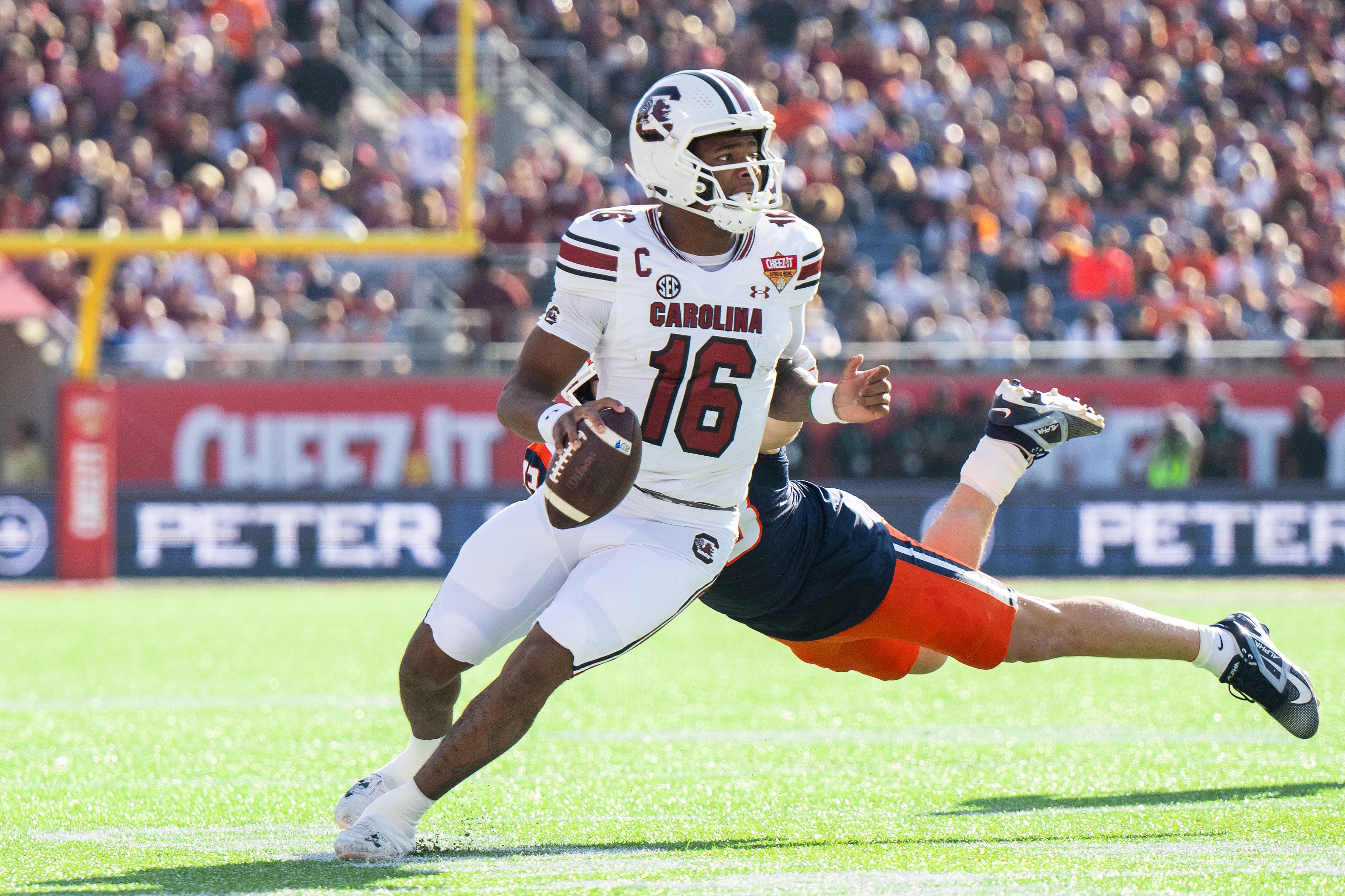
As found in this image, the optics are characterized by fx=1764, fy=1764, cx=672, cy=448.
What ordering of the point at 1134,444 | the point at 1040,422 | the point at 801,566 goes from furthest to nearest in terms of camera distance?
the point at 1134,444 → the point at 1040,422 → the point at 801,566

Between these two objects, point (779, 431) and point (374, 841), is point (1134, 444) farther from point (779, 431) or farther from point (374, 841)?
point (374, 841)

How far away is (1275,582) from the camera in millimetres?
13008

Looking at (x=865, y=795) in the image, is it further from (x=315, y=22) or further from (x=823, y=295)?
(x=315, y=22)

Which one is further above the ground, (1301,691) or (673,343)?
(673,343)

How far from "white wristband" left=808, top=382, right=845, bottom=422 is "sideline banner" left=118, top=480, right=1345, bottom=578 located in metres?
8.88

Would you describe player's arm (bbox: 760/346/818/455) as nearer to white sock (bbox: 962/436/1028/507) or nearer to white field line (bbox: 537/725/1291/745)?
white sock (bbox: 962/436/1028/507)

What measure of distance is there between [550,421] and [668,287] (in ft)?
1.53

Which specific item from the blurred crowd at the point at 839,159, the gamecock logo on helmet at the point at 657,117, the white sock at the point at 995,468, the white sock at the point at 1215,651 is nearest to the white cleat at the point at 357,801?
the gamecock logo on helmet at the point at 657,117

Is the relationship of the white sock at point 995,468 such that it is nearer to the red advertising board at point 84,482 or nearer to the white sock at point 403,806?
the white sock at point 403,806

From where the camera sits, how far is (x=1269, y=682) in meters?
4.53

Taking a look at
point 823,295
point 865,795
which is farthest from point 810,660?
point 823,295

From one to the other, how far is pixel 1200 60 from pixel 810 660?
15.7 m

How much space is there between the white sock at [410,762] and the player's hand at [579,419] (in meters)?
0.93

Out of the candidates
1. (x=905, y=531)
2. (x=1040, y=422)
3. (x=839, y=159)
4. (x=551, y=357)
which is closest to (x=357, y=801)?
(x=551, y=357)
